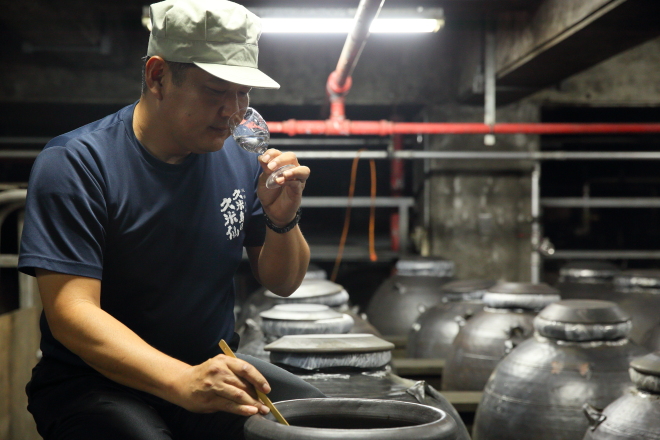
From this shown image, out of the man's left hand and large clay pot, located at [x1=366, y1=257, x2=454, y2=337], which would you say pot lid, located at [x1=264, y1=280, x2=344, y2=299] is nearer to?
large clay pot, located at [x1=366, y1=257, x2=454, y2=337]

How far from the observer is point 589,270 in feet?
19.3

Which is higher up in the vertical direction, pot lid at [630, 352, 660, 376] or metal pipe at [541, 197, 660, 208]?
metal pipe at [541, 197, 660, 208]

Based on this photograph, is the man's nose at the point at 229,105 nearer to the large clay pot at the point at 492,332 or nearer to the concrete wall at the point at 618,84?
the large clay pot at the point at 492,332

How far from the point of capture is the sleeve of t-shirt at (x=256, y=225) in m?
2.11

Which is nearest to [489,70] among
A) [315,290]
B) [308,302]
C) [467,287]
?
[467,287]

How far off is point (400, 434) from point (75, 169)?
3.01 ft

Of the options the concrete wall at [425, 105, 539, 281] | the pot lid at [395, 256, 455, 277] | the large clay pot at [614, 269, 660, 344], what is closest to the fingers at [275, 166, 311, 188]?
the large clay pot at [614, 269, 660, 344]

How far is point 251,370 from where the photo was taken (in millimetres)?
1473

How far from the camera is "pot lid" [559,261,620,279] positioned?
585cm

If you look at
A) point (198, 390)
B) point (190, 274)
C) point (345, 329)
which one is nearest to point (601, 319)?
point (345, 329)

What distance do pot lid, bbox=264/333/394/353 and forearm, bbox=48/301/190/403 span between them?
944 mm

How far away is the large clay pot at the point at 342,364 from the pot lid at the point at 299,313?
1.38ft

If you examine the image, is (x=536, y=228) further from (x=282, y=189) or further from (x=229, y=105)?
(x=229, y=105)

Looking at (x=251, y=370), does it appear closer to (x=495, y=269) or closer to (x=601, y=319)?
(x=601, y=319)
